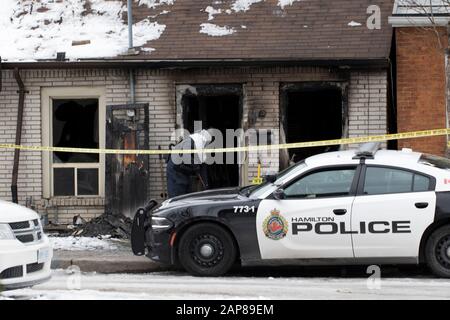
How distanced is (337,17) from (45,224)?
5.82 meters

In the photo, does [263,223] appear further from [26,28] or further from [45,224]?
[26,28]

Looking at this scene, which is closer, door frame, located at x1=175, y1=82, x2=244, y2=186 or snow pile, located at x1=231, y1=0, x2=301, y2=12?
door frame, located at x1=175, y1=82, x2=244, y2=186

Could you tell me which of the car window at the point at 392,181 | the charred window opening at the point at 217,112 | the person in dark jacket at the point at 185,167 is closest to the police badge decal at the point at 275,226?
the car window at the point at 392,181

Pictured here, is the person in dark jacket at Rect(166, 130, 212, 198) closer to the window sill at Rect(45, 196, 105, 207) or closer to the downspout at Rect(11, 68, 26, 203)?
the window sill at Rect(45, 196, 105, 207)

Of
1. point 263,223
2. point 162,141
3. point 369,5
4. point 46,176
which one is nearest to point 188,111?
point 162,141

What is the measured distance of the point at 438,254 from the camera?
9109 mm

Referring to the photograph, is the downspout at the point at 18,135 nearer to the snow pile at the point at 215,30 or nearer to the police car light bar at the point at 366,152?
the snow pile at the point at 215,30

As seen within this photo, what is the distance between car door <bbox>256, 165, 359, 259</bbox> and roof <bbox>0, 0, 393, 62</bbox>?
3.76 m

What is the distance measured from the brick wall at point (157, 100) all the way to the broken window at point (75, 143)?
29cm

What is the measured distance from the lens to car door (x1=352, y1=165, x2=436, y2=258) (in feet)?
29.7

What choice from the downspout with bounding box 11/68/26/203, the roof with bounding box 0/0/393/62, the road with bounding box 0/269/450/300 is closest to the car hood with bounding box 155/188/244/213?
the road with bounding box 0/269/450/300

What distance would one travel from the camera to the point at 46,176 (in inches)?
528

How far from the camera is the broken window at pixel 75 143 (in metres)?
13.5

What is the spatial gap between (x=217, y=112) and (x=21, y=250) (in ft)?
23.4
